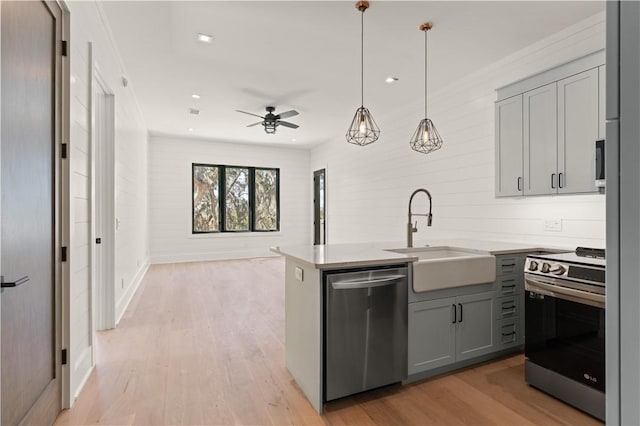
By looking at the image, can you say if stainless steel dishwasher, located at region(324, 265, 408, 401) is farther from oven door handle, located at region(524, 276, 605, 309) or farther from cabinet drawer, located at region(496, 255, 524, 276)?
cabinet drawer, located at region(496, 255, 524, 276)

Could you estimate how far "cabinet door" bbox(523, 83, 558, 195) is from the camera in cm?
305

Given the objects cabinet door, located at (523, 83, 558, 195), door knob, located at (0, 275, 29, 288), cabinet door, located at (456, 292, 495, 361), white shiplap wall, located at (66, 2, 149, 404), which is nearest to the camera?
door knob, located at (0, 275, 29, 288)

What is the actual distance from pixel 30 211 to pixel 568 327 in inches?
126

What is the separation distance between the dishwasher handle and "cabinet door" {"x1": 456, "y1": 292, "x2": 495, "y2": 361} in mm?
668

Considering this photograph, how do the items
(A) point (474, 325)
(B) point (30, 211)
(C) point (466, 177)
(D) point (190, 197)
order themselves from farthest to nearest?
(D) point (190, 197) → (C) point (466, 177) → (A) point (474, 325) → (B) point (30, 211)

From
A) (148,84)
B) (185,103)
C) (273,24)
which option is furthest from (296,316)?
(185,103)

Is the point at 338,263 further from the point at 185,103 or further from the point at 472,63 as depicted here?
the point at 185,103

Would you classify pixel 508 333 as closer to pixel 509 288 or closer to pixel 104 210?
pixel 509 288

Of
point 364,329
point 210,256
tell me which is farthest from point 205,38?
point 210,256

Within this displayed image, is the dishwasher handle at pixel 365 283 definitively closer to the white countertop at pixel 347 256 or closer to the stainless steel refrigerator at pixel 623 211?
the white countertop at pixel 347 256

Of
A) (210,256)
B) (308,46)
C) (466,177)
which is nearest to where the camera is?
(308,46)

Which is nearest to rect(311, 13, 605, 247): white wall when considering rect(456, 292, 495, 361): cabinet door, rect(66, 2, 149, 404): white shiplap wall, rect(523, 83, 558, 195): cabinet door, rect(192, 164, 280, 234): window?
rect(523, 83, 558, 195): cabinet door

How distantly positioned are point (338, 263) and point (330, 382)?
29.3 inches

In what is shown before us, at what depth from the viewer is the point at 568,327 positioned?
221 cm
